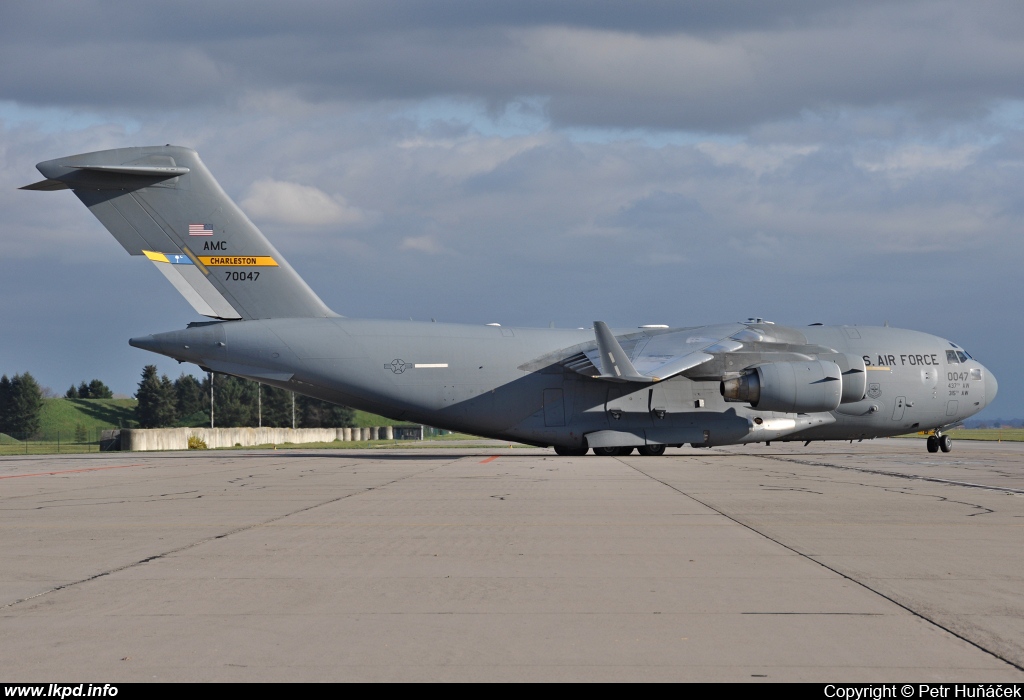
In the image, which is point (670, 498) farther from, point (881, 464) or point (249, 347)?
point (249, 347)

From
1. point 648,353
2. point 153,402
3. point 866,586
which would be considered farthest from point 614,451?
point 153,402

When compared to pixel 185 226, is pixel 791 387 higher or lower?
lower

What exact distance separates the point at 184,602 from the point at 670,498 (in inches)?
369

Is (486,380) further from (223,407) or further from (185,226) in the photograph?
(223,407)

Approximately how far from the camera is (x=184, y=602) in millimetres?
6578

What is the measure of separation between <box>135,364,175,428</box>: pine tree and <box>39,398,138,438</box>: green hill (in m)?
5.05

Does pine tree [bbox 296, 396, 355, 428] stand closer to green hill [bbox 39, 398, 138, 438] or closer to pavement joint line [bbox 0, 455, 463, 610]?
green hill [bbox 39, 398, 138, 438]

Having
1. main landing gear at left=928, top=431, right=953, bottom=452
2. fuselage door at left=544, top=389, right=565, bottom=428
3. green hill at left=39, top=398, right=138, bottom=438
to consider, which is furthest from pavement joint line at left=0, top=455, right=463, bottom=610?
green hill at left=39, top=398, right=138, bottom=438

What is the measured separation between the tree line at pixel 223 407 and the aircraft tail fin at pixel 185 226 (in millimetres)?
69829

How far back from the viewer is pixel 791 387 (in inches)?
1054

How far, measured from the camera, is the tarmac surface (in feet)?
16.2

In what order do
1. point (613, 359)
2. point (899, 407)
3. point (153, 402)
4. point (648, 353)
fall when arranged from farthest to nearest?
1. point (153, 402)
2. point (899, 407)
3. point (648, 353)
4. point (613, 359)

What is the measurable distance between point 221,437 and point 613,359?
47821mm

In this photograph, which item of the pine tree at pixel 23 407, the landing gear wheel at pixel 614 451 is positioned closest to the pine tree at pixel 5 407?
the pine tree at pixel 23 407
